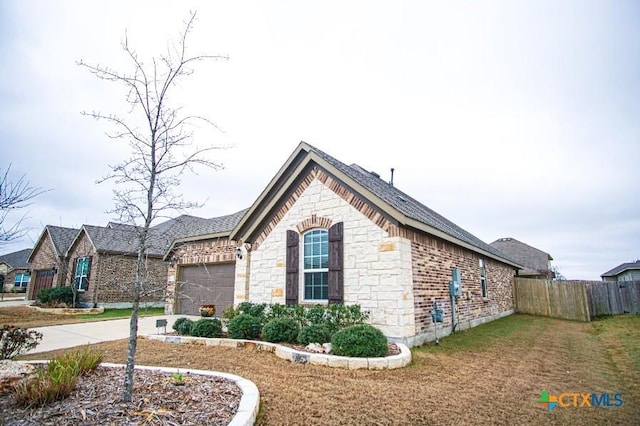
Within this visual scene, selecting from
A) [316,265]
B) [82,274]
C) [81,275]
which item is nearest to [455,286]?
[316,265]

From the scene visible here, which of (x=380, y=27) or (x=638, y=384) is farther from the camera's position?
(x=380, y=27)

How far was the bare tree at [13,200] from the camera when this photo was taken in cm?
551

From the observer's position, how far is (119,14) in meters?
6.55

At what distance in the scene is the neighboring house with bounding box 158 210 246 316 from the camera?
1420 cm

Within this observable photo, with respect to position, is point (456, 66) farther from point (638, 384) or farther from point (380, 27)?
point (638, 384)

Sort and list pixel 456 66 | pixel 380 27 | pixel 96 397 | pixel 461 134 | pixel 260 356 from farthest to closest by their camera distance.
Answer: pixel 461 134 → pixel 456 66 → pixel 380 27 → pixel 260 356 → pixel 96 397

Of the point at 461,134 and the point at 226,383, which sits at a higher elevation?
the point at 461,134

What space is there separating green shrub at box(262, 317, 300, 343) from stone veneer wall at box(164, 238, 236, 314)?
6196mm

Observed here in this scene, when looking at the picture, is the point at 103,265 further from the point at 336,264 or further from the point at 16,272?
the point at 16,272

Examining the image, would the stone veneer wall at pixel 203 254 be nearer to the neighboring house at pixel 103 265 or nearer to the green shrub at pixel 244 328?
the neighboring house at pixel 103 265

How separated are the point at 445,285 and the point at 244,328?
602 centimetres

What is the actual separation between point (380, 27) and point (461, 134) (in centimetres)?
587

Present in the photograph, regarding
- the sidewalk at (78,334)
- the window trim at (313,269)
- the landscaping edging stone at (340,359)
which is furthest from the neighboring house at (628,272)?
the sidewalk at (78,334)

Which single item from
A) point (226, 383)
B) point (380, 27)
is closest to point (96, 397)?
point (226, 383)
